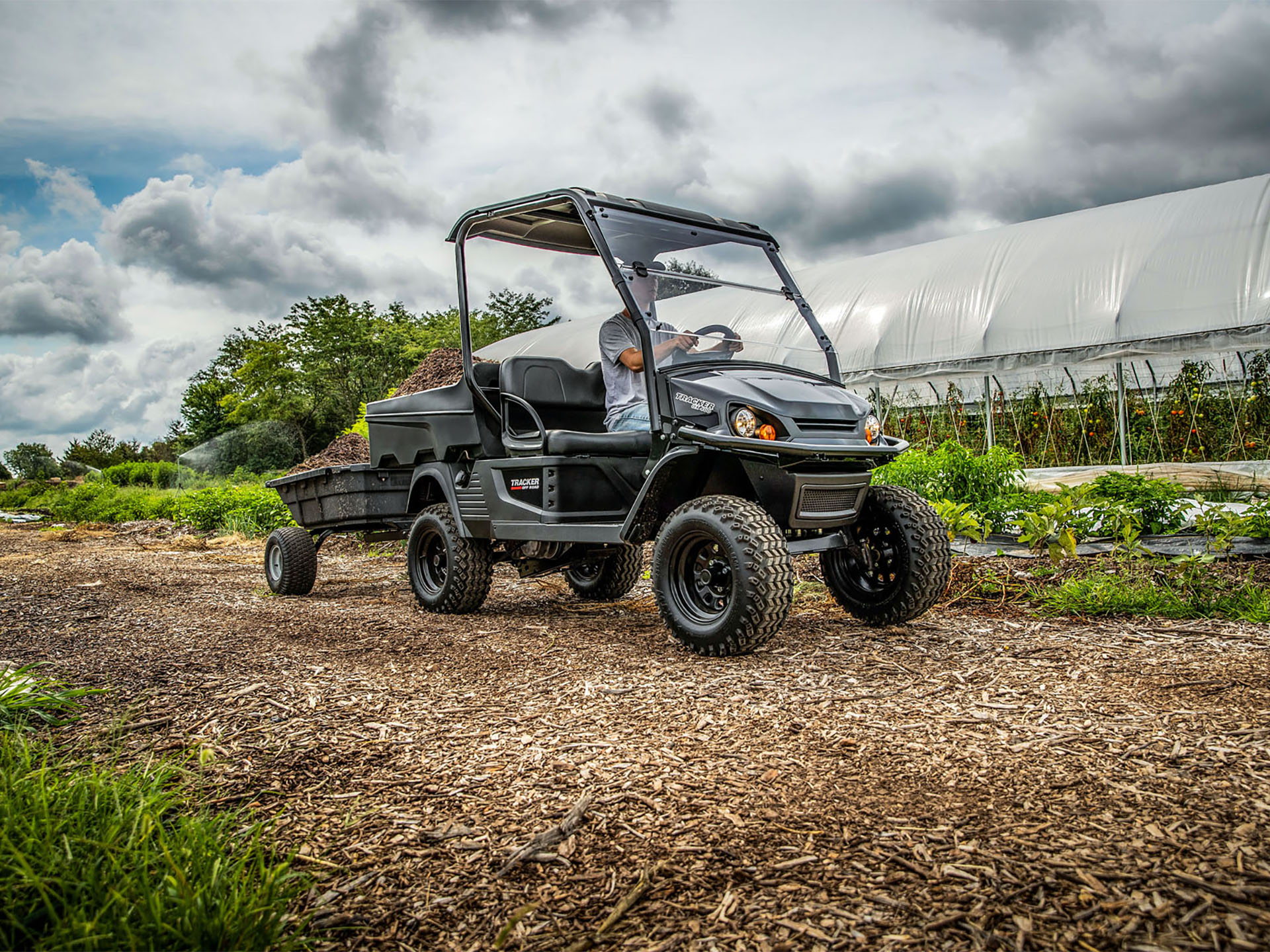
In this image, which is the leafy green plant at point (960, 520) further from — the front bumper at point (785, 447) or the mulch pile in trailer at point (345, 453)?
Result: the mulch pile in trailer at point (345, 453)

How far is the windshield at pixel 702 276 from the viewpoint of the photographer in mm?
4434

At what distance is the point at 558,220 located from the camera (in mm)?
5246

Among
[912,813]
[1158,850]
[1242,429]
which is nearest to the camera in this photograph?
[1158,850]

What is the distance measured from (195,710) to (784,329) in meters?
3.74

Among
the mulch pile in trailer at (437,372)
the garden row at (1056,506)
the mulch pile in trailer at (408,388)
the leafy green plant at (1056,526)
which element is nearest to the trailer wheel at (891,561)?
the leafy green plant at (1056,526)

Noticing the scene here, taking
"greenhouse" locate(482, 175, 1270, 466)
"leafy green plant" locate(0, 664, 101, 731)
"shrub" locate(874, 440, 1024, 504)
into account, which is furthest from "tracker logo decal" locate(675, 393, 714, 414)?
"greenhouse" locate(482, 175, 1270, 466)

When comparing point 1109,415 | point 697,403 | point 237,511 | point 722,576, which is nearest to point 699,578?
point 722,576

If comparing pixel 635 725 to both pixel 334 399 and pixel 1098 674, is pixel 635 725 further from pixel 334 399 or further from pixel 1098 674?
pixel 334 399

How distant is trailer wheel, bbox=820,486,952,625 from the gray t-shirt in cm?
128

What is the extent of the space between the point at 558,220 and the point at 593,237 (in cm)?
90

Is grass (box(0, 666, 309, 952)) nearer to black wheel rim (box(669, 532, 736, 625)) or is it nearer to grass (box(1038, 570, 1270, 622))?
black wheel rim (box(669, 532, 736, 625))

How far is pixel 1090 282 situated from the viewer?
10695mm

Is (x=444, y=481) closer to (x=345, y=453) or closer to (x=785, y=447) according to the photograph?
(x=785, y=447)

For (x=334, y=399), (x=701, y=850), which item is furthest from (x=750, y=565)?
(x=334, y=399)
